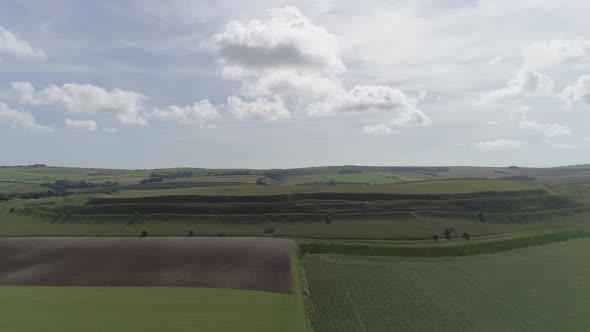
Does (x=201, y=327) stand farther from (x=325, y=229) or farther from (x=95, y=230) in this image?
(x=95, y=230)

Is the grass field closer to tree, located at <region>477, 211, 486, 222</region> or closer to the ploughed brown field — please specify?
the ploughed brown field

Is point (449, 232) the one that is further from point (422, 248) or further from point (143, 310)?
point (143, 310)

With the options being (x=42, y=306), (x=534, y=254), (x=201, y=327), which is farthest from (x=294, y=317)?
(x=534, y=254)

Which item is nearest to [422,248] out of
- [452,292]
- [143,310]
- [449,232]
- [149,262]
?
[449,232]

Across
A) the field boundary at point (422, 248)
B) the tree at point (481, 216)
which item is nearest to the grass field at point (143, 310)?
the field boundary at point (422, 248)

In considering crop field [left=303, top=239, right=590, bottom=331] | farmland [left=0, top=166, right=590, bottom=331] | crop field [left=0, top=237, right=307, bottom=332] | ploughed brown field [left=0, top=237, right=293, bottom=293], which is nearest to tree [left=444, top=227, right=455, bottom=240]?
farmland [left=0, top=166, right=590, bottom=331]

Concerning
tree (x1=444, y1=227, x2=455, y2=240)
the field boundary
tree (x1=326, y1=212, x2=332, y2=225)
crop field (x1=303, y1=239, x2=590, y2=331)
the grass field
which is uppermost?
tree (x1=326, y1=212, x2=332, y2=225)
